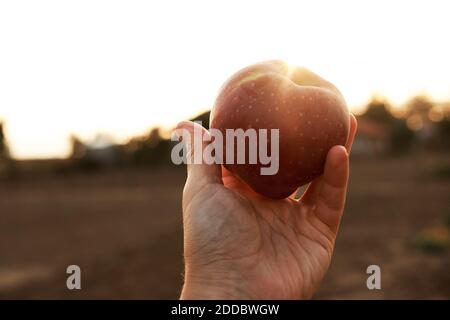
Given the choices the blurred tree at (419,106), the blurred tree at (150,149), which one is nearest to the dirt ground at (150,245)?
the blurred tree at (150,149)

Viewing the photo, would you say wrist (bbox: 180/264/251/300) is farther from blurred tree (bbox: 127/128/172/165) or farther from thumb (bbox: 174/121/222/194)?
blurred tree (bbox: 127/128/172/165)

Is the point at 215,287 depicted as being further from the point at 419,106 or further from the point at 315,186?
the point at 419,106

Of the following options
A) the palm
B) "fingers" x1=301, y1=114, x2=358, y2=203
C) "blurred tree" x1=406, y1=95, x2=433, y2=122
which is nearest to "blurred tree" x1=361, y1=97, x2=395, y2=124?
"blurred tree" x1=406, y1=95, x2=433, y2=122

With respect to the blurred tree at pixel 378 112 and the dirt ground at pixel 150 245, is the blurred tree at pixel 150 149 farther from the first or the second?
the blurred tree at pixel 378 112

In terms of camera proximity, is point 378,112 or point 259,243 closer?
point 259,243

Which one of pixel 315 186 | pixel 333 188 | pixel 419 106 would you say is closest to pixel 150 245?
pixel 315 186
